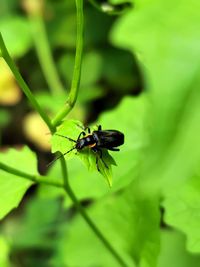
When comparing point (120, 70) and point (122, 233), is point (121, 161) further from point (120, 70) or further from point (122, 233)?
point (120, 70)

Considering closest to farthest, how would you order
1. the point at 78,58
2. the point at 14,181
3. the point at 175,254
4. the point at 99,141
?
the point at 78,58 < the point at 99,141 < the point at 14,181 < the point at 175,254

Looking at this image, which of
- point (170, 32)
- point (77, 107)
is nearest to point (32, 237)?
point (77, 107)

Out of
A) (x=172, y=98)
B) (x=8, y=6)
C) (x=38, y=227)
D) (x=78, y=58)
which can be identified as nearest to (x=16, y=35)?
(x=8, y=6)

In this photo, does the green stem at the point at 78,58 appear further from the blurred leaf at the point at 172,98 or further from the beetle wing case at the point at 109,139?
the blurred leaf at the point at 172,98

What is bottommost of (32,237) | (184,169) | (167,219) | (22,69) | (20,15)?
(32,237)

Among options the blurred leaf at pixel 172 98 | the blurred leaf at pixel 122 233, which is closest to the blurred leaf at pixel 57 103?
the blurred leaf at pixel 122 233

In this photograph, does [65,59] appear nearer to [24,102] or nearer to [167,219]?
[24,102]

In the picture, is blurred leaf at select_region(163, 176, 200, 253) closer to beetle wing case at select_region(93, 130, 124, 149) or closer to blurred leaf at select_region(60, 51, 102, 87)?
beetle wing case at select_region(93, 130, 124, 149)
